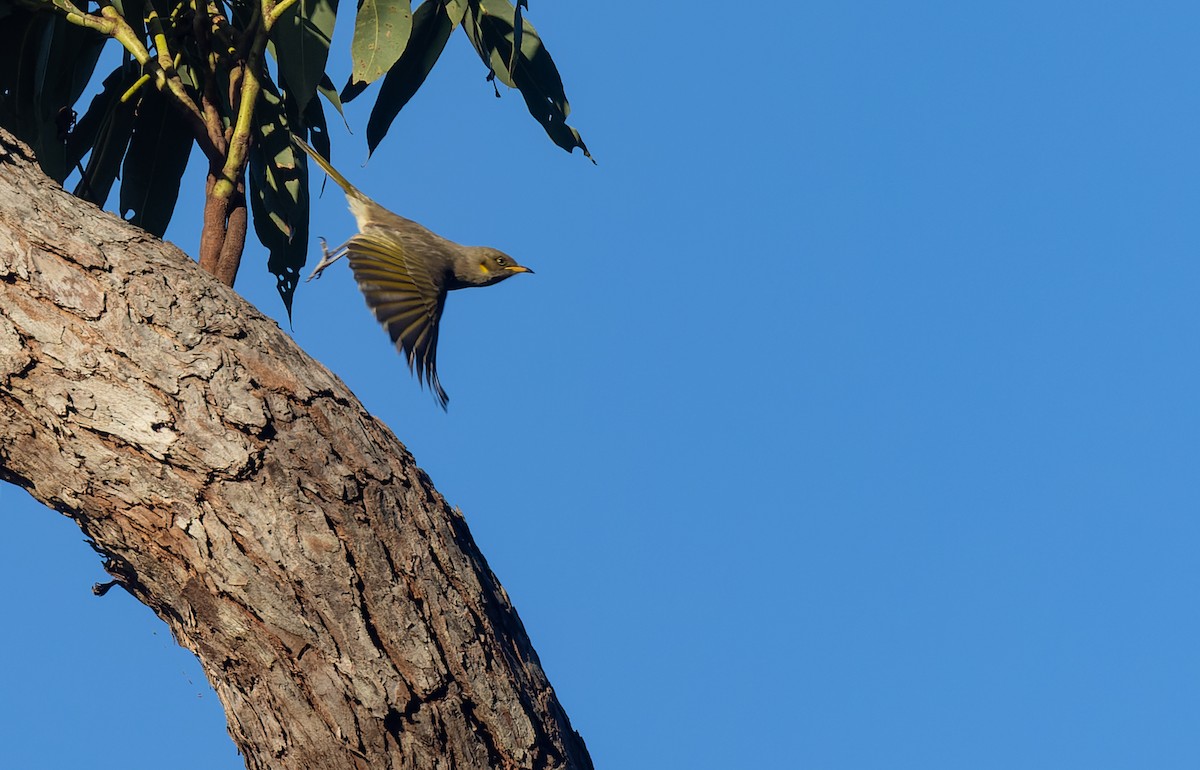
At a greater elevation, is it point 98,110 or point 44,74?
point 98,110

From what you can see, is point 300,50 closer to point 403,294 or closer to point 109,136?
point 109,136

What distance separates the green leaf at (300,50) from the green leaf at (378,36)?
0.13 metres

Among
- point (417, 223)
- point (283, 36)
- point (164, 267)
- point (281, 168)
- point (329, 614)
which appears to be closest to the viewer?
point (329, 614)

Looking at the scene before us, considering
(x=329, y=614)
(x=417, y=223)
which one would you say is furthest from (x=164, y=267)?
(x=417, y=223)

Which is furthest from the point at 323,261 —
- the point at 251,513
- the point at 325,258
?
the point at 251,513

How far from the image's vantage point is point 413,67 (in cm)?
521

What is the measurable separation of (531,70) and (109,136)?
70.6 inches

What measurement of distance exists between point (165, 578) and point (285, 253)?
2.61 metres

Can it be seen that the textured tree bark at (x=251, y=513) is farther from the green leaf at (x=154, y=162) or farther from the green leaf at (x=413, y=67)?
the green leaf at (x=413, y=67)

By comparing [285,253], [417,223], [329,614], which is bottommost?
[329,614]

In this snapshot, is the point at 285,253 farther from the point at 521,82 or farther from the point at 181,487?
the point at 181,487

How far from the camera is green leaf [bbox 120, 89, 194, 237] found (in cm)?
499

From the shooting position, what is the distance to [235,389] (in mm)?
2844

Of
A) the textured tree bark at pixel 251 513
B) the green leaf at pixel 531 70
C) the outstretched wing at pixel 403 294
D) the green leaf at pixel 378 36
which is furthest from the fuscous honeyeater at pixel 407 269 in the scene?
the textured tree bark at pixel 251 513
